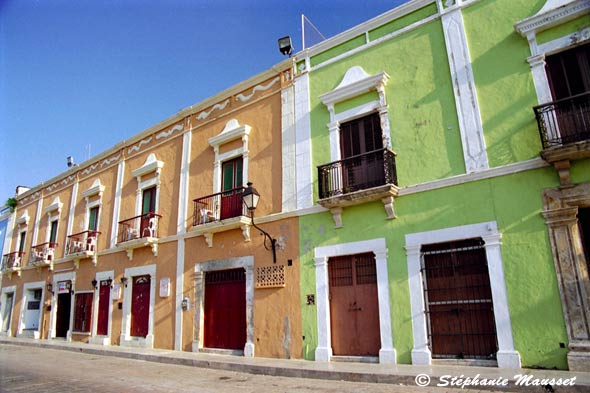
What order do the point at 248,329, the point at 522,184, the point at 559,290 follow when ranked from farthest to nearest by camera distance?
the point at 248,329
the point at 522,184
the point at 559,290

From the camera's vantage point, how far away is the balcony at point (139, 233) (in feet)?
44.8

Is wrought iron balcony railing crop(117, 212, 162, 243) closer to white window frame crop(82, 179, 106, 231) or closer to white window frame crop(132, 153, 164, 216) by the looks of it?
white window frame crop(132, 153, 164, 216)

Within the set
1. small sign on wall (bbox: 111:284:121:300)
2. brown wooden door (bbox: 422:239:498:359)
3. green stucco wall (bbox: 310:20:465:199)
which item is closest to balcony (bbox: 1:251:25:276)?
small sign on wall (bbox: 111:284:121:300)

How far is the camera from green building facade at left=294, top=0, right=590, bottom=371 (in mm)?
7203

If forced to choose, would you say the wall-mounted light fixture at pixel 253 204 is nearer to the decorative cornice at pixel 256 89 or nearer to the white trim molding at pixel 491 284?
the decorative cornice at pixel 256 89

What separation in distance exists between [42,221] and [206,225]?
13.0 m

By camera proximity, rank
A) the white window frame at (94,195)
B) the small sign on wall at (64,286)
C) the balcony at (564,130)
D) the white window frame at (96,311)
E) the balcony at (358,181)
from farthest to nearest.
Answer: the small sign on wall at (64,286), the white window frame at (94,195), the white window frame at (96,311), the balcony at (358,181), the balcony at (564,130)

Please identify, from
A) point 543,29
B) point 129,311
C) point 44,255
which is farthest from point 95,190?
point 543,29

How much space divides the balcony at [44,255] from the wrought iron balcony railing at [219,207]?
32.3ft

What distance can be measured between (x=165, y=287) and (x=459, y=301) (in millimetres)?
8732

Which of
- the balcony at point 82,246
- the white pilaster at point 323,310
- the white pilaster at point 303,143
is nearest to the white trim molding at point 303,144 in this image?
the white pilaster at point 303,143

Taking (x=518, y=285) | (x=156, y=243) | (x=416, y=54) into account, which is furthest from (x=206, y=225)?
(x=518, y=285)

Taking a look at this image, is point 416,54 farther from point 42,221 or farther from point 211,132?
point 42,221

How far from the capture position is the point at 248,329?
10742 mm
